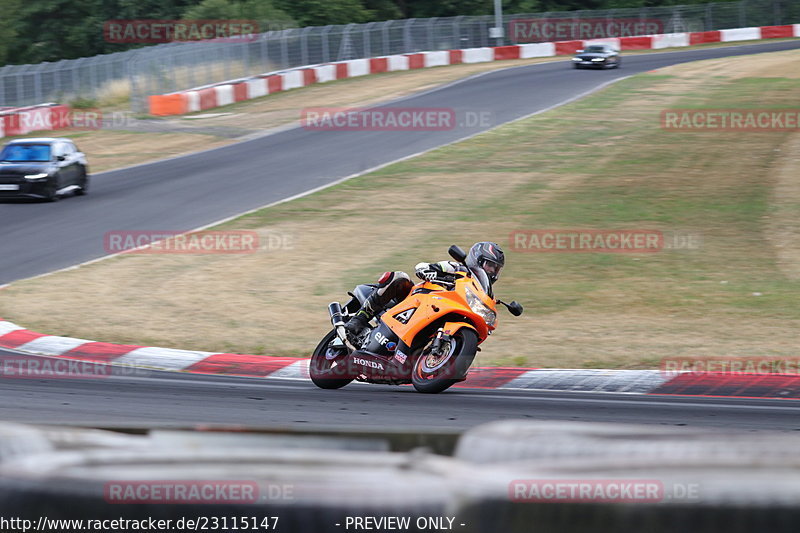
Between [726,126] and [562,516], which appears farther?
[726,126]

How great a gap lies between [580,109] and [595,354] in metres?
21.6

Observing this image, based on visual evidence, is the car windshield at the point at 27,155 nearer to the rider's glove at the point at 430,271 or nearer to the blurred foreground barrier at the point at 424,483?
the rider's glove at the point at 430,271

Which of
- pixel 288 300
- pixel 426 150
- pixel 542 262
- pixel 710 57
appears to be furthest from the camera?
pixel 710 57

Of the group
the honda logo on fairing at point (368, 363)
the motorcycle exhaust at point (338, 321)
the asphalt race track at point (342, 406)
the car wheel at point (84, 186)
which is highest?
the car wheel at point (84, 186)

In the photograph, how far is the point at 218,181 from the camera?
2372cm

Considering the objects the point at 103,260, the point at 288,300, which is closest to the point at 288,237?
the point at 103,260

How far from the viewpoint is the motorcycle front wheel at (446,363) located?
27.1 ft

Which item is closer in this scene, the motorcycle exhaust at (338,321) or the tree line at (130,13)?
the motorcycle exhaust at (338,321)

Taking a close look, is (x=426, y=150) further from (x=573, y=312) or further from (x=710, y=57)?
(x=710, y=57)

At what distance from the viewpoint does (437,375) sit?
8.50 meters

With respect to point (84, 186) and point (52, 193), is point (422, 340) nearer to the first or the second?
point (52, 193)

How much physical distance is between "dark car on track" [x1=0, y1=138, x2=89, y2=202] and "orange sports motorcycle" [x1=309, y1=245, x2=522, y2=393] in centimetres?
1444

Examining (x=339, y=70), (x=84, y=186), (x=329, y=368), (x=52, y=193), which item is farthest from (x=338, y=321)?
(x=339, y=70)

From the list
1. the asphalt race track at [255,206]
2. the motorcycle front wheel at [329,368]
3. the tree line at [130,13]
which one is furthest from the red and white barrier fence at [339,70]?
the motorcycle front wheel at [329,368]
